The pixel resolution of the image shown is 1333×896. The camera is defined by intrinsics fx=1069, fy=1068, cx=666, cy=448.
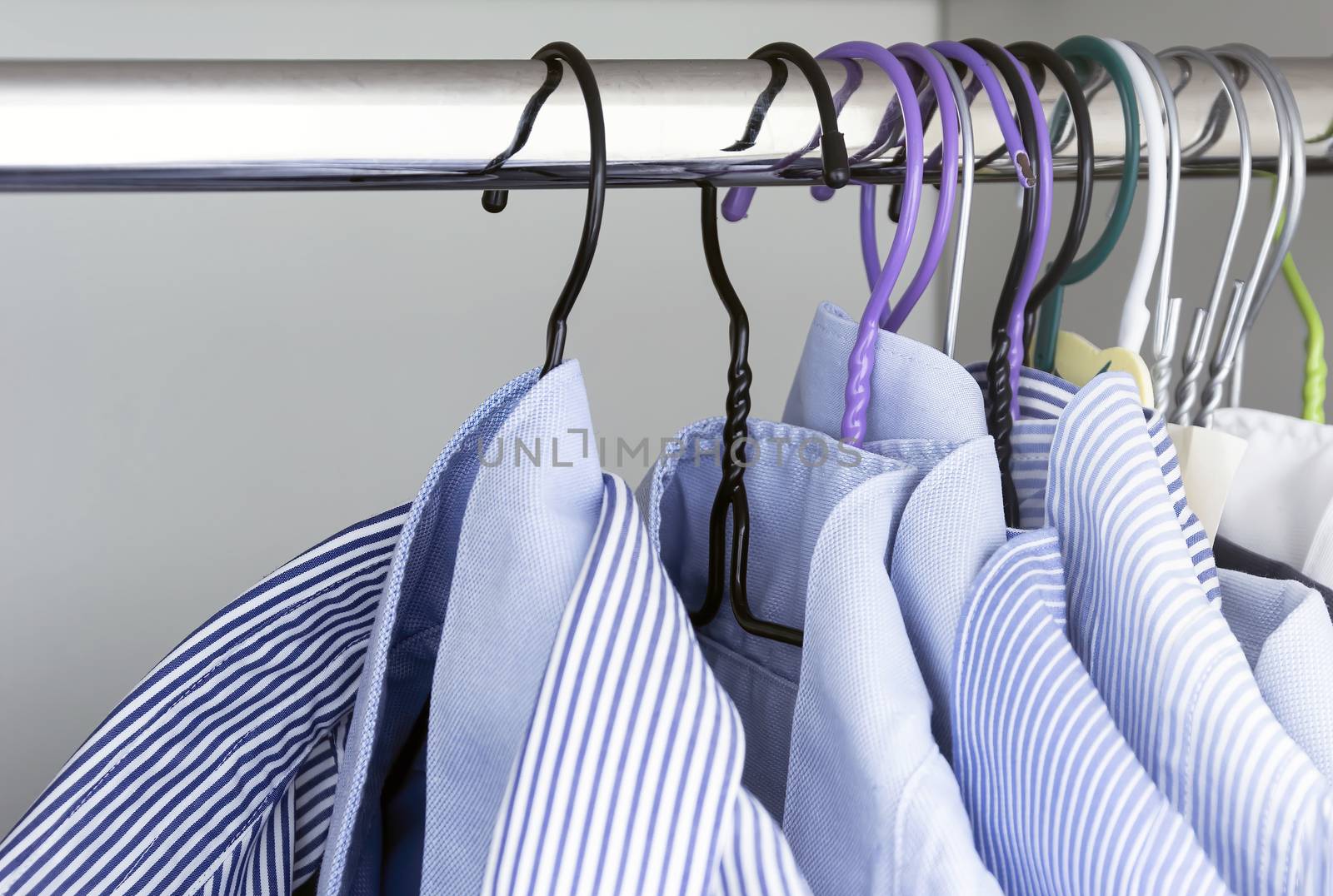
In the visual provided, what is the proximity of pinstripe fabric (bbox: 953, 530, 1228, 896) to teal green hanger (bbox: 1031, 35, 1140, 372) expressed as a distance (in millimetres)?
124

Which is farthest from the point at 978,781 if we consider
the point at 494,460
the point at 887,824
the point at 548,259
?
the point at 548,259

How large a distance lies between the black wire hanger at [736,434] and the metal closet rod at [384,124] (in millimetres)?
11

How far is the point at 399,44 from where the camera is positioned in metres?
0.90

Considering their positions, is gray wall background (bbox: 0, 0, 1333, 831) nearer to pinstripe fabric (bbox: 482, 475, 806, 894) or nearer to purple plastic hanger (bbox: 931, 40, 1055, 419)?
purple plastic hanger (bbox: 931, 40, 1055, 419)

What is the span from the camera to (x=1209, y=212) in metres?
0.66

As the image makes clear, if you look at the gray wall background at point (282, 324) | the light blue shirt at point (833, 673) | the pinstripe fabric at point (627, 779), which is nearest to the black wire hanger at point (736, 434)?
the light blue shirt at point (833, 673)

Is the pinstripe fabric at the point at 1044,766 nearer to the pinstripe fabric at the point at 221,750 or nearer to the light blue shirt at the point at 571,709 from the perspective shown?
the light blue shirt at the point at 571,709

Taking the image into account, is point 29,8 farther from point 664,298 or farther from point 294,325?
point 664,298

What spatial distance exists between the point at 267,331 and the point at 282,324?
1 centimetres

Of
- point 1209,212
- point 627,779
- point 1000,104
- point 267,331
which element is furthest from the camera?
point 267,331

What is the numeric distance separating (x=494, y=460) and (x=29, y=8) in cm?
79

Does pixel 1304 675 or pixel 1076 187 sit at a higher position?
pixel 1076 187

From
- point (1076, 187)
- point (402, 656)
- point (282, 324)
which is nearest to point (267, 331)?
point (282, 324)

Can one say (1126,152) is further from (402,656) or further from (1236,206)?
(402,656)
